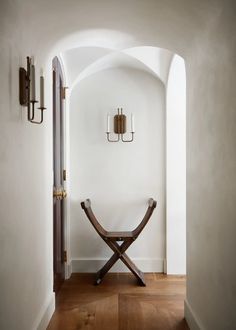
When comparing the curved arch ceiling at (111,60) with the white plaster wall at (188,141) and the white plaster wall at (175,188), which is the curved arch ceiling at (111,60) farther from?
the white plaster wall at (188,141)

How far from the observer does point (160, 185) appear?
12.8ft

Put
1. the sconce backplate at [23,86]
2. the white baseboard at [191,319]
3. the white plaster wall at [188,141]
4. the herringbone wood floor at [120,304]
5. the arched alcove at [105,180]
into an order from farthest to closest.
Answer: the arched alcove at [105,180] < the herringbone wood floor at [120,304] < the white baseboard at [191,319] < the sconce backplate at [23,86] < the white plaster wall at [188,141]

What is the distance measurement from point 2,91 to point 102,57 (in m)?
2.04

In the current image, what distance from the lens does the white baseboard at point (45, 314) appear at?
87.1 inches

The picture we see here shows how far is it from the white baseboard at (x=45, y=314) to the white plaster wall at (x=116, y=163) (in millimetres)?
1219

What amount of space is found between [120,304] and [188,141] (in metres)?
1.54

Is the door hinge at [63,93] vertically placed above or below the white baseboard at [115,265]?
above

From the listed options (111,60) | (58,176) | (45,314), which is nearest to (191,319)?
(45,314)

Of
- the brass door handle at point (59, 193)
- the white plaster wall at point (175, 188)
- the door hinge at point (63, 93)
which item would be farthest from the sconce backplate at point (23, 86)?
the white plaster wall at point (175, 188)

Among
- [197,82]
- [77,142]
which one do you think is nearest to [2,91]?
[197,82]

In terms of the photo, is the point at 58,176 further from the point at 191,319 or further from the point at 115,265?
the point at 191,319

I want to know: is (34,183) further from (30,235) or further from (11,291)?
(11,291)

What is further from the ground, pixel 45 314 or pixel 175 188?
pixel 175 188

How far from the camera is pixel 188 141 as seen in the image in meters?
2.54
